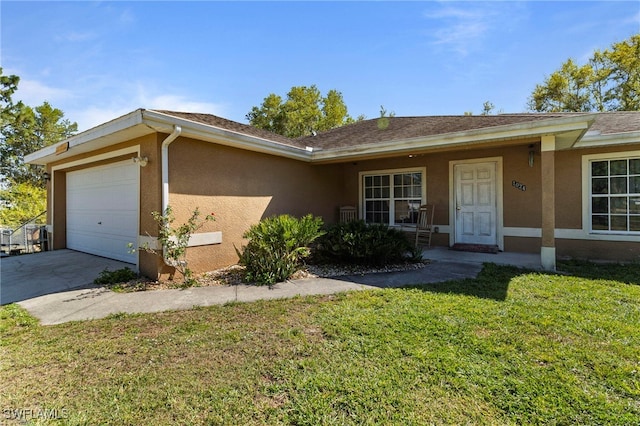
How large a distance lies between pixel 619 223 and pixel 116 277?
10.6 meters

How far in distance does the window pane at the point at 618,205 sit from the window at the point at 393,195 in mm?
4177

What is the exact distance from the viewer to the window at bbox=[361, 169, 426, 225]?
361 inches

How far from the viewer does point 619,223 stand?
678cm

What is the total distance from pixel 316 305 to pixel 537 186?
6.57m

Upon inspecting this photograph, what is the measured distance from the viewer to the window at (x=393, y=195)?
9.16m

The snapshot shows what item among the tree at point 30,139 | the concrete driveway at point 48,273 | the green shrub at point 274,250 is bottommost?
the concrete driveway at point 48,273

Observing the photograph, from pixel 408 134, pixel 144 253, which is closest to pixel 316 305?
pixel 144 253

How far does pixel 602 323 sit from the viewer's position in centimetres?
338

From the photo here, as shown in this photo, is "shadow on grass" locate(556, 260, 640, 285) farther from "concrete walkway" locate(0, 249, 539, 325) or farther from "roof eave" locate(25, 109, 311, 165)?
"roof eave" locate(25, 109, 311, 165)

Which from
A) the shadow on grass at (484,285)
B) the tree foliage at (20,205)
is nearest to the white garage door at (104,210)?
the tree foliage at (20,205)

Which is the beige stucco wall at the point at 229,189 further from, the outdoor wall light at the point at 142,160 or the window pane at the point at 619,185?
the window pane at the point at 619,185

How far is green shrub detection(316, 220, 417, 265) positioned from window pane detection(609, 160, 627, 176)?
495cm

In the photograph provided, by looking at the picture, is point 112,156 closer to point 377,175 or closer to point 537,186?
point 377,175

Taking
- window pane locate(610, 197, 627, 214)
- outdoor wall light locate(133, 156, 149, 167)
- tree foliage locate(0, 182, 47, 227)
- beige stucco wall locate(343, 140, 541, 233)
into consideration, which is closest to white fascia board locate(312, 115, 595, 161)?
beige stucco wall locate(343, 140, 541, 233)
